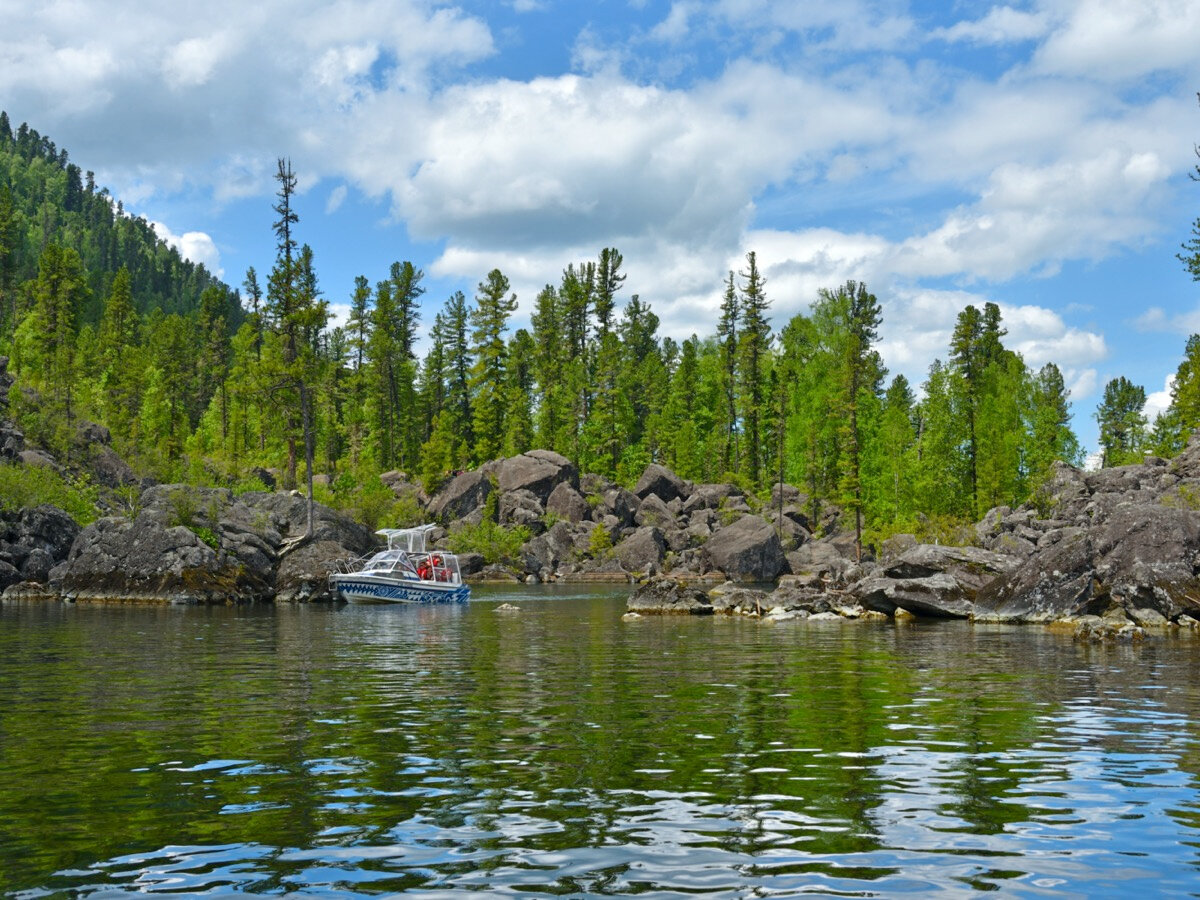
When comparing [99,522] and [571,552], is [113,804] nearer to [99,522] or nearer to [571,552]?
[99,522]

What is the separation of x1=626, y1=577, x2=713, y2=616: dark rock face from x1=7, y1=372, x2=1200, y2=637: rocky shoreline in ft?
0.30

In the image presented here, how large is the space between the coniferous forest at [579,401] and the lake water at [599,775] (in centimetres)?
5125

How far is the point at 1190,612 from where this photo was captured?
105 feet

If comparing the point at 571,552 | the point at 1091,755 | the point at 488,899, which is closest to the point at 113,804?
the point at 488,899

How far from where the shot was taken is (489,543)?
3253 inches


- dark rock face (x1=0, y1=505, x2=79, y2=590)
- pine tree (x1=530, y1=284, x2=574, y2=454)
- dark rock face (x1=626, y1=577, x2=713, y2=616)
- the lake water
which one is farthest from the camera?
pine tree (x1=530, y1=284, x2=574, y2=454)

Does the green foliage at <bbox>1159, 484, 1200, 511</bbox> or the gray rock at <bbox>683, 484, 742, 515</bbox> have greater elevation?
the gray rock at <bbox>683, 484, 742, 515</bbox>

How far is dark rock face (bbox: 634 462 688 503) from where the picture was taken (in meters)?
95.7

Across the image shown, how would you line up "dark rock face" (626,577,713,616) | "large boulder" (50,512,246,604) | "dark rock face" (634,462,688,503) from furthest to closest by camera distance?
"dark rock face" (634,462,688,503), "large boulder" (50,512,246,604), "dark rock face" (626,577,713,616)

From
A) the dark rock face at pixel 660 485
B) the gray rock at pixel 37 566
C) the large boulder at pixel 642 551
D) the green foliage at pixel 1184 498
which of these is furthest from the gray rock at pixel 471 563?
the green foliage at pixel 1184 498

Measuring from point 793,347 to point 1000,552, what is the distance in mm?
61946

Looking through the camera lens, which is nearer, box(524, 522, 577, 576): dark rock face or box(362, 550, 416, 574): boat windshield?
box(362, 550, 416, 574): boat windshield

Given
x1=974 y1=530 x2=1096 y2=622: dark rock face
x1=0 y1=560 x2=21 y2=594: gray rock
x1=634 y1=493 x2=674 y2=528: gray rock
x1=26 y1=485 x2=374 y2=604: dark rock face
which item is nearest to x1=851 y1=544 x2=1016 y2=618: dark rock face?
x1=974 y1=530 x2=1096 y2=622: dark rock face

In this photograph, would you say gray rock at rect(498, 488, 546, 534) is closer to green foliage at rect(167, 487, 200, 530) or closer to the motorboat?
the motorboat
